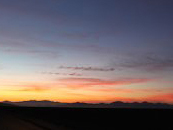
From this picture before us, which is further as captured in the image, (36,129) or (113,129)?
(113,129)

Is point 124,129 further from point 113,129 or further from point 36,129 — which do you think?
point 36,129

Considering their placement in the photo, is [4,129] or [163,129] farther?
[163,129]

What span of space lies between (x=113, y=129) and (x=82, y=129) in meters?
2.87

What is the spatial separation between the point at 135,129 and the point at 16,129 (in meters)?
10.1

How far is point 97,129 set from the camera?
91.7ft

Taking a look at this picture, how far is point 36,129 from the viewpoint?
24531 millimetres

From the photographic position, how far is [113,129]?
28578 millimetres

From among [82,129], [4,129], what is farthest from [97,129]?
[4,129]

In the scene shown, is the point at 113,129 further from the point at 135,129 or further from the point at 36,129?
the point at 36,129

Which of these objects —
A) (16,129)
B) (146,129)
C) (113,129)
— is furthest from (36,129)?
(146,129)

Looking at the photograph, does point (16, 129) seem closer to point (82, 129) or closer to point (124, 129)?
point (82, 129)

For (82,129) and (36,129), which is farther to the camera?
(82,129)

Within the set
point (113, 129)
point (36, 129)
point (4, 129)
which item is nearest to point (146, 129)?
point (113, 129)

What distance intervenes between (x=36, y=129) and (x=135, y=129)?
28.2ft
